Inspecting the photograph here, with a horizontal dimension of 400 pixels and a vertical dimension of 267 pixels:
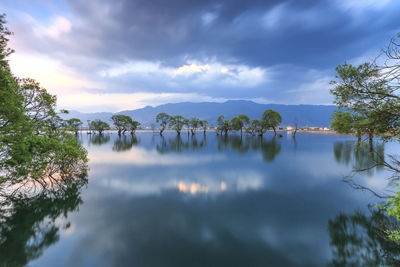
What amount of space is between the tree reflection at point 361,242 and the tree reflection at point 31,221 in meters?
13.1

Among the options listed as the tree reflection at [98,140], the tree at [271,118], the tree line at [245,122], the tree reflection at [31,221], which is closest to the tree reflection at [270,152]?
the tree reflection at [31,221]

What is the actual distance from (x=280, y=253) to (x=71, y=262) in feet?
29.4

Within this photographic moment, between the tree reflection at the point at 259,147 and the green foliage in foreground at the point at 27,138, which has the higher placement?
the green foliage in foreground at the point at 27,138

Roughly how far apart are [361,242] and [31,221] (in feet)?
58.1

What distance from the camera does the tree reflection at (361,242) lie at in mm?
6449

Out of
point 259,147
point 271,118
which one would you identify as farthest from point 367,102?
point 271,118

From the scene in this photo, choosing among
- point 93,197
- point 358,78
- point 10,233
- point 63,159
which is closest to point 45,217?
point 10,233

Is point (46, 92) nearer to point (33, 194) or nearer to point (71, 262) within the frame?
point (33, 194)

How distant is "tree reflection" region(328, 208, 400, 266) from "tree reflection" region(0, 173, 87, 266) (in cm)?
1314

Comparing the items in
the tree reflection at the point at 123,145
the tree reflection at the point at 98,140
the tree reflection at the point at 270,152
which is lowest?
the tree reflection at the point at 270,152

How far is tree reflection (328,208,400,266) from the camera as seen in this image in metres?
6.45

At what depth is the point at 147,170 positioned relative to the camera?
21.2 meters

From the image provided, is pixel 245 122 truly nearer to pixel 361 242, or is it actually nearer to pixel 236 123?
pixel 236 123

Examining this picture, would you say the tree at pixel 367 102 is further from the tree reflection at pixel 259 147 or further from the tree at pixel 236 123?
the tree at pixel 236 123
